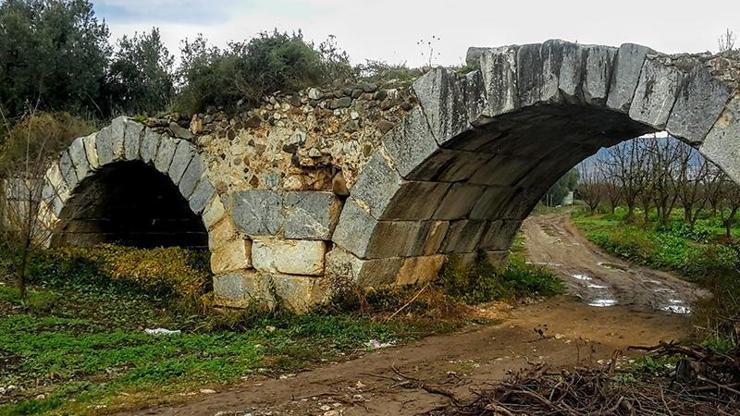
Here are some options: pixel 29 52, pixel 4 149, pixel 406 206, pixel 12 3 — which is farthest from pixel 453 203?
pixel 12 3

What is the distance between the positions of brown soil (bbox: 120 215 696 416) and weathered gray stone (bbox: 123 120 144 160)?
4.44m

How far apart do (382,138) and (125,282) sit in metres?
4.33

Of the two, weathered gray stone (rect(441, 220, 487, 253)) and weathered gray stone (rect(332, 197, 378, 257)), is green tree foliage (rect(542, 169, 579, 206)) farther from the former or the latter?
weathered gray stone (rect(332, 197, 378, 257))

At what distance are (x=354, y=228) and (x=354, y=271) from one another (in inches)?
17.2

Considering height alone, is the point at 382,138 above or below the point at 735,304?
above

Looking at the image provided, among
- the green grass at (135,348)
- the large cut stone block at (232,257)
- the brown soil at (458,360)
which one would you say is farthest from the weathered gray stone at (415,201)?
the large cut stone block at (232,257)

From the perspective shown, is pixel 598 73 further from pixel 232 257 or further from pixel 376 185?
pixel 232 257

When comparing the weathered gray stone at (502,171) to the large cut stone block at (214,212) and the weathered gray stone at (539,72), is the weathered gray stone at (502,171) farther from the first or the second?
the large cut stone block at (214,212)

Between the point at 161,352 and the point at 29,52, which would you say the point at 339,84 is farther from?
the point at 29,52

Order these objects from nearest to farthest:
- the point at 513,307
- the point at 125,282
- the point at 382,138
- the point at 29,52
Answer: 1. the point at 382,138
2. the point at 513,307
3. the point at 125,282
4. the point at 29,52

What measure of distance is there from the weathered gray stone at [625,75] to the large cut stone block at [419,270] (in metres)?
2.99

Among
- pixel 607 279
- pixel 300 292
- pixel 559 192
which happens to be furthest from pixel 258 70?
pixel 559 192

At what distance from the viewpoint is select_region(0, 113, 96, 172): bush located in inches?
405

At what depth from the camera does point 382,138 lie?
7.41 m
